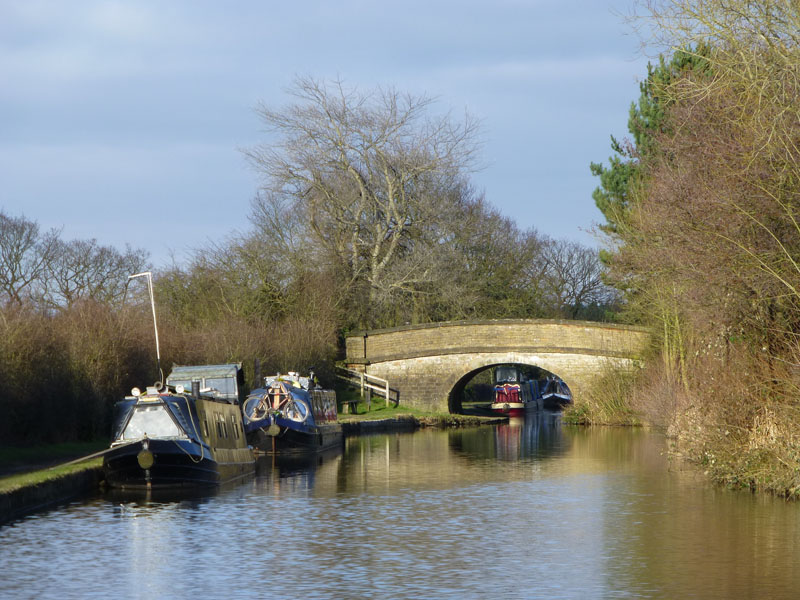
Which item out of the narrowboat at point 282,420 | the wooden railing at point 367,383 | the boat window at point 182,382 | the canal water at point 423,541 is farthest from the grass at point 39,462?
the wooden railing at point 367,383

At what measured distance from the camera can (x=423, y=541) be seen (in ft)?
40.5

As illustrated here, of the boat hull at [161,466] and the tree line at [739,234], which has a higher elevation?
the tree line at [739,234]

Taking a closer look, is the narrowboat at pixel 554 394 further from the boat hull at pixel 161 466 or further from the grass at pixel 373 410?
the boat hull at pixel 161 466

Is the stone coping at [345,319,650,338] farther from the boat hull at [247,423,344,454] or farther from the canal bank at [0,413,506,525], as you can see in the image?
the canal bank at [0,413,506,525]

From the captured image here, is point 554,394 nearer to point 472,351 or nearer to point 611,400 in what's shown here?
point 472,351

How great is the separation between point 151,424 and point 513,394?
3549cm

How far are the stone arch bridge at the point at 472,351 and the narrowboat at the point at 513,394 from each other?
7817 millimetres


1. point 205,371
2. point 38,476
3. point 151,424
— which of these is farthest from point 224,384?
point 38,476

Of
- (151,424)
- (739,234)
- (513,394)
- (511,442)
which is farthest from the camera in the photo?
(513,394)

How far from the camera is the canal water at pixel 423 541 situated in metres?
9.90

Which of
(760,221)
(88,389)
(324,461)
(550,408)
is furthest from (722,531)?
(550,408)

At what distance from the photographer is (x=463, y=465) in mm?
22062

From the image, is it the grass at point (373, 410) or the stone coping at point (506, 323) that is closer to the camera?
the stone coping at point (506, 323)

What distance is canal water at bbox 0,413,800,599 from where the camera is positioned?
9.90 m
